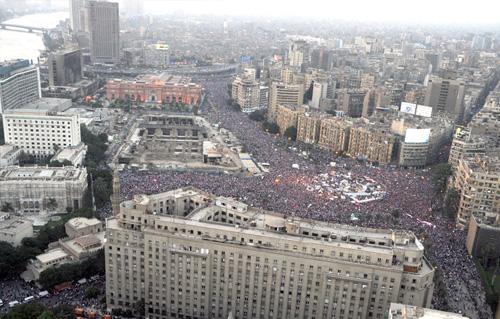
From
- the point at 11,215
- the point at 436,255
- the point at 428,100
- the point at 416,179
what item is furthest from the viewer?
the point at 428,100

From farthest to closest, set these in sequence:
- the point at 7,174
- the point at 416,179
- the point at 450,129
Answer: the point at 450,129, the point at 416,179, the point at 7,174

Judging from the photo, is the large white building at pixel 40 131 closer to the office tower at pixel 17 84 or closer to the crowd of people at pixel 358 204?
the crowd of people at pixel 358 204

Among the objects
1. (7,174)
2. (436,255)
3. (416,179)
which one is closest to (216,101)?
(416,179)

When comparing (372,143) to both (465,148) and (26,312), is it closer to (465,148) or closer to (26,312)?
(465,148)

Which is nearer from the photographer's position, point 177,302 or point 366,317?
point 366,317

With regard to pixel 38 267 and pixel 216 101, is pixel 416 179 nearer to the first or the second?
pixel 38 267

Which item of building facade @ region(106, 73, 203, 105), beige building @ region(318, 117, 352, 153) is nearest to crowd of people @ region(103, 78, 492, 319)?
beige building @ region(318, 117, 352, 153)
